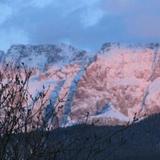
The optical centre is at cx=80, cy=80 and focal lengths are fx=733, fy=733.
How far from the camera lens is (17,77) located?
10.5m

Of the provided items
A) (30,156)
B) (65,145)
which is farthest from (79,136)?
(30,156)

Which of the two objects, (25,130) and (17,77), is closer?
(25,130)

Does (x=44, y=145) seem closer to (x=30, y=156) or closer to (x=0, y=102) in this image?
(x=30, y=156)

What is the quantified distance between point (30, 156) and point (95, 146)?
3.32 feet

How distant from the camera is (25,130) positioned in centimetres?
978

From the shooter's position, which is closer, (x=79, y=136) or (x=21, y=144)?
(x=21, y=144)

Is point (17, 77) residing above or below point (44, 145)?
above

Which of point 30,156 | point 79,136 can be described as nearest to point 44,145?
point 30,156

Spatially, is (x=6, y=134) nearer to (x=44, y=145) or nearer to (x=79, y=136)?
(x=44, y=145)

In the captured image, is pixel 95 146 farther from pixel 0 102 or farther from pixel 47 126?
pixel 0 102

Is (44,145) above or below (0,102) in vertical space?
below

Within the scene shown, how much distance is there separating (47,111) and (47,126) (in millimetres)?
629

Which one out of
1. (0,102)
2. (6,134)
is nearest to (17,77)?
(0,102)

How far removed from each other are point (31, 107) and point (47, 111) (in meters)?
0.66
